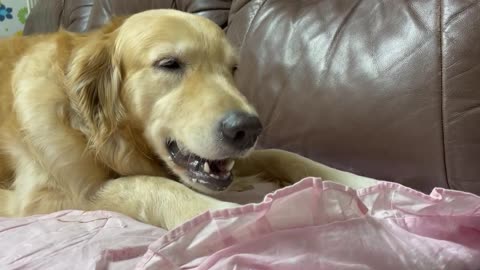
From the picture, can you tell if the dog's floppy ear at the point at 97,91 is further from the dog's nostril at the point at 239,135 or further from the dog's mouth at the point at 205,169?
the dog's nostril at the point at 239,135

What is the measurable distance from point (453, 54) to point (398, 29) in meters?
0.18

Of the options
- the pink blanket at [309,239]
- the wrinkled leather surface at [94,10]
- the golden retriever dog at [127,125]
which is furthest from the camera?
the wrinkled leather surface at [94,10]

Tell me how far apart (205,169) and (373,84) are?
1.47 feet


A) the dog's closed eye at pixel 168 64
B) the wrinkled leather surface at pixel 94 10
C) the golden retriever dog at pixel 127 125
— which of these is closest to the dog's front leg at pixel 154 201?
the golden retriever dog at pixel 127 125

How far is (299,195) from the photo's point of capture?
0.88 meters

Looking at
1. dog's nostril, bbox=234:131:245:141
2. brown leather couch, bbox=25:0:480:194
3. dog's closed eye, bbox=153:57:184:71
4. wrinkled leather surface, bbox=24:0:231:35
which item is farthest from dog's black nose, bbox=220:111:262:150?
wrinkled leather surface, bbox=24:0:231:35

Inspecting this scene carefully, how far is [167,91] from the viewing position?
4.17 feet

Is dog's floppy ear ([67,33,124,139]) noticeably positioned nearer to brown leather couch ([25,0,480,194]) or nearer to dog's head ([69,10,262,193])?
dog's head ([69,10,262,193])

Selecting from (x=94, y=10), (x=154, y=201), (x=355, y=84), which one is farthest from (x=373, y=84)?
(x=94, y=10)

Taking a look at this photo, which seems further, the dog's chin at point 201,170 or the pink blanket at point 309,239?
the dog's chin at point 201,170

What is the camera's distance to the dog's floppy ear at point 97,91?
1.32 meters

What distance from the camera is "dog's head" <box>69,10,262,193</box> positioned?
1.19 metres

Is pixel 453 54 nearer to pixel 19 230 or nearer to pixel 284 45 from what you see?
pixel 284 45

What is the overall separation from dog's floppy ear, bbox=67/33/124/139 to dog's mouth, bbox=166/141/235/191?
16 centimetres
